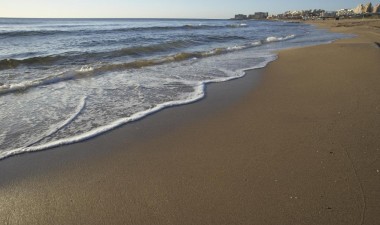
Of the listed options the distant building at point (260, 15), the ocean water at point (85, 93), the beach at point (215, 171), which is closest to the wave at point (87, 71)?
the ocean water at point (85, 93)

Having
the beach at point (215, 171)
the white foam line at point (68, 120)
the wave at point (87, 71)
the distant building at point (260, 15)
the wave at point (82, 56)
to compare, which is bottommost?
the beach at point (215, 171)

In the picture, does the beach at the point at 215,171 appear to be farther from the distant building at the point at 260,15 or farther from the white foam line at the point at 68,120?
the distant building at the point at 260,15

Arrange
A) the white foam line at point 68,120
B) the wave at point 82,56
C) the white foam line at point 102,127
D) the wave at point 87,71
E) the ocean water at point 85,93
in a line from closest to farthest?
the white foam line at point 102,127, the white foam line at point 68,120, the ocean water at point 85,93, the wave at point 87,71, the wave at point 82,56

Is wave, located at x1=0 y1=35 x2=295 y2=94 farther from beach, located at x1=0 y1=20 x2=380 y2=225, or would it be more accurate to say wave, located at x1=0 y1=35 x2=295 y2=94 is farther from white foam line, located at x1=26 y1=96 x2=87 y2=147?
beach, located at x1=0 y1=20 x2=380 y2=225

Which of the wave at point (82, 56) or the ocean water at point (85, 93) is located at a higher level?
the wave at point (82, 56)

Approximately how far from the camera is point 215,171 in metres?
3.14

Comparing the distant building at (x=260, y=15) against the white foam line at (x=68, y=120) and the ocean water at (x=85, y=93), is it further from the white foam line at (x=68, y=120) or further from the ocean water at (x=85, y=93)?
the white foam line at (x=68, y=120)

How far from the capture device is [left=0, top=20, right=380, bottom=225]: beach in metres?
2.51

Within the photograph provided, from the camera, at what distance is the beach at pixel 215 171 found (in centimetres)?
251

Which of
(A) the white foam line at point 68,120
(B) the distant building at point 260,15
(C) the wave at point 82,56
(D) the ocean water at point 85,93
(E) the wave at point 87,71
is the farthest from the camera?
(B) the distant building at point 260,15

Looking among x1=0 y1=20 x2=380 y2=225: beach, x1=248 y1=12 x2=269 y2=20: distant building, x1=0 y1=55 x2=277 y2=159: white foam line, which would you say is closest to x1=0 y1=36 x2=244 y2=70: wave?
x1=0 y1=55 x2=277 y2=159: white foam line

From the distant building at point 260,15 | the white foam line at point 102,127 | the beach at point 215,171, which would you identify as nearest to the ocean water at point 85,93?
the white foam line at point 102,127

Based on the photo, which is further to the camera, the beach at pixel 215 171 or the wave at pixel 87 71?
the wave at pixel 87 71

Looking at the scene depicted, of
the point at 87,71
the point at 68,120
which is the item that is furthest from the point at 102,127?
the point at 87,71
